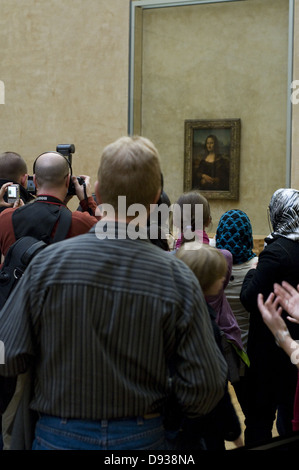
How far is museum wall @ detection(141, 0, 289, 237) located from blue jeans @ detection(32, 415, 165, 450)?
10.2 meters

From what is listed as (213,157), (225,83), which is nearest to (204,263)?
(213,157)

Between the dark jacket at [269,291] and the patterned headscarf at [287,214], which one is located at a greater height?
the patterned headscarf at [287,214]

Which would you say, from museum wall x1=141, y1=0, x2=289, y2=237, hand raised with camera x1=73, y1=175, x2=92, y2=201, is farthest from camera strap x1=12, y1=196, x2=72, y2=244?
museum wall x1=141, y1=0, x2=289, y2=237

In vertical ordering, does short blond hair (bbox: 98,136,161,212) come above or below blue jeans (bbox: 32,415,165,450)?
above

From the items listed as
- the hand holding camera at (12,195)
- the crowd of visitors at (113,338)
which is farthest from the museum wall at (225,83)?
the crowd of visitors at (113,338)

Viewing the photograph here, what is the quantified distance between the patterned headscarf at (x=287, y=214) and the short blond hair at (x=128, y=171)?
202 centimetres

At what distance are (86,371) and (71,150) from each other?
347 cm

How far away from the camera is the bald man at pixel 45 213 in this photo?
3.51 meters

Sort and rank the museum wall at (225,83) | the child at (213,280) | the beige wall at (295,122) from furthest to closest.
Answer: the museum wall at (225,83) → the beige wall at (295,122) → the child at (213,280)

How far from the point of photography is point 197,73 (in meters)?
12.8

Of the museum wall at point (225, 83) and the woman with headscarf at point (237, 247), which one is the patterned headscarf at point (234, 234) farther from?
the museum wall at point (225, 83)

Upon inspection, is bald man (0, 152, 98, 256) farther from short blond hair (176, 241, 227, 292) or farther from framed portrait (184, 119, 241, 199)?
framed portrait (184, 119, 241, 199)

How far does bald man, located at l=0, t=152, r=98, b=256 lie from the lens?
138 inches

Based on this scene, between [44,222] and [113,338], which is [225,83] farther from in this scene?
[113,338]
